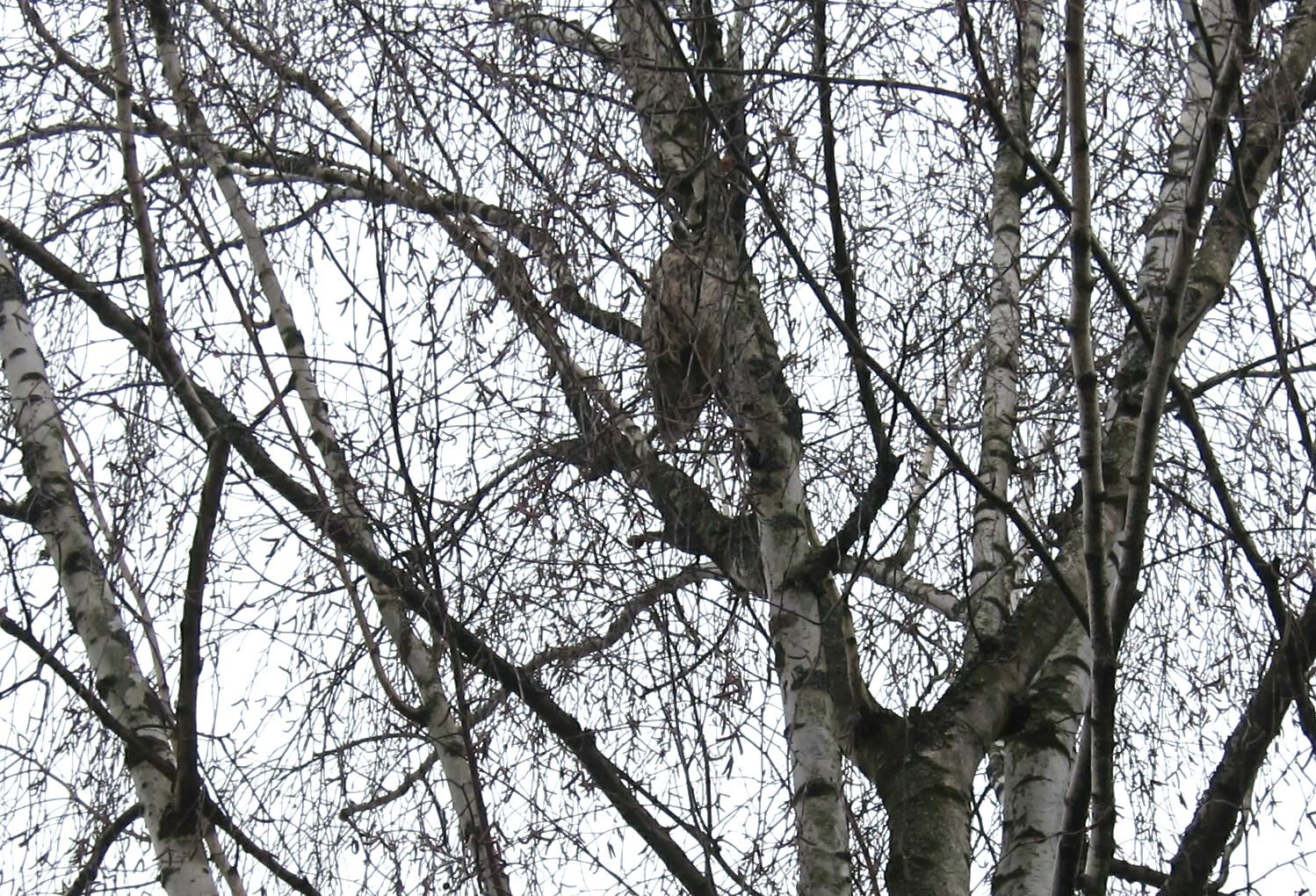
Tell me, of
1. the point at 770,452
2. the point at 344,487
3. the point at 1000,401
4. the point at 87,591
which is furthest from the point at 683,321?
the point at 87,591

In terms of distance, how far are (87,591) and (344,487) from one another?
2.00ft

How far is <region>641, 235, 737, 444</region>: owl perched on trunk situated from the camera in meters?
3.29

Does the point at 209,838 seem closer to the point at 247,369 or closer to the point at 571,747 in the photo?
the point at 571,747

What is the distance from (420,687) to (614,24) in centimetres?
171

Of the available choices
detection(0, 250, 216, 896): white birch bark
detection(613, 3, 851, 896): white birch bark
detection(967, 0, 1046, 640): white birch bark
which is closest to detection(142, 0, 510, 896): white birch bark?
detection(0, 250, 216, 896): white birch bark

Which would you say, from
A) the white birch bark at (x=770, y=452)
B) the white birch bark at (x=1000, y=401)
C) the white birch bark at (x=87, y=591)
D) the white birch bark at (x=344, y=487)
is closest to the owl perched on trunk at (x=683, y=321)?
the white birch bark at (x=770, y=452)

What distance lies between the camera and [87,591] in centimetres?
330

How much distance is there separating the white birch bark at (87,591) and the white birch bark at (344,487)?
538mm

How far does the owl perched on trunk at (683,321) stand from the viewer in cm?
329

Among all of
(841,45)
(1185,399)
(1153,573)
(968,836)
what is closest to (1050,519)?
(1153,573)

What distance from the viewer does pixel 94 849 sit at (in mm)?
3305

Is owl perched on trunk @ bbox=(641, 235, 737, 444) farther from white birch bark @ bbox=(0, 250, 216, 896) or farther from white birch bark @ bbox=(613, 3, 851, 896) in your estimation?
white birch bark @ bbox=(0, 250, 216, 896)

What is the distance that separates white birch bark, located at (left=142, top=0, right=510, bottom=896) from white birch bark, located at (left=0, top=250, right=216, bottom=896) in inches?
21.2

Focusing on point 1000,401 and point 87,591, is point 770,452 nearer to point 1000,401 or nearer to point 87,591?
point 1000,401
